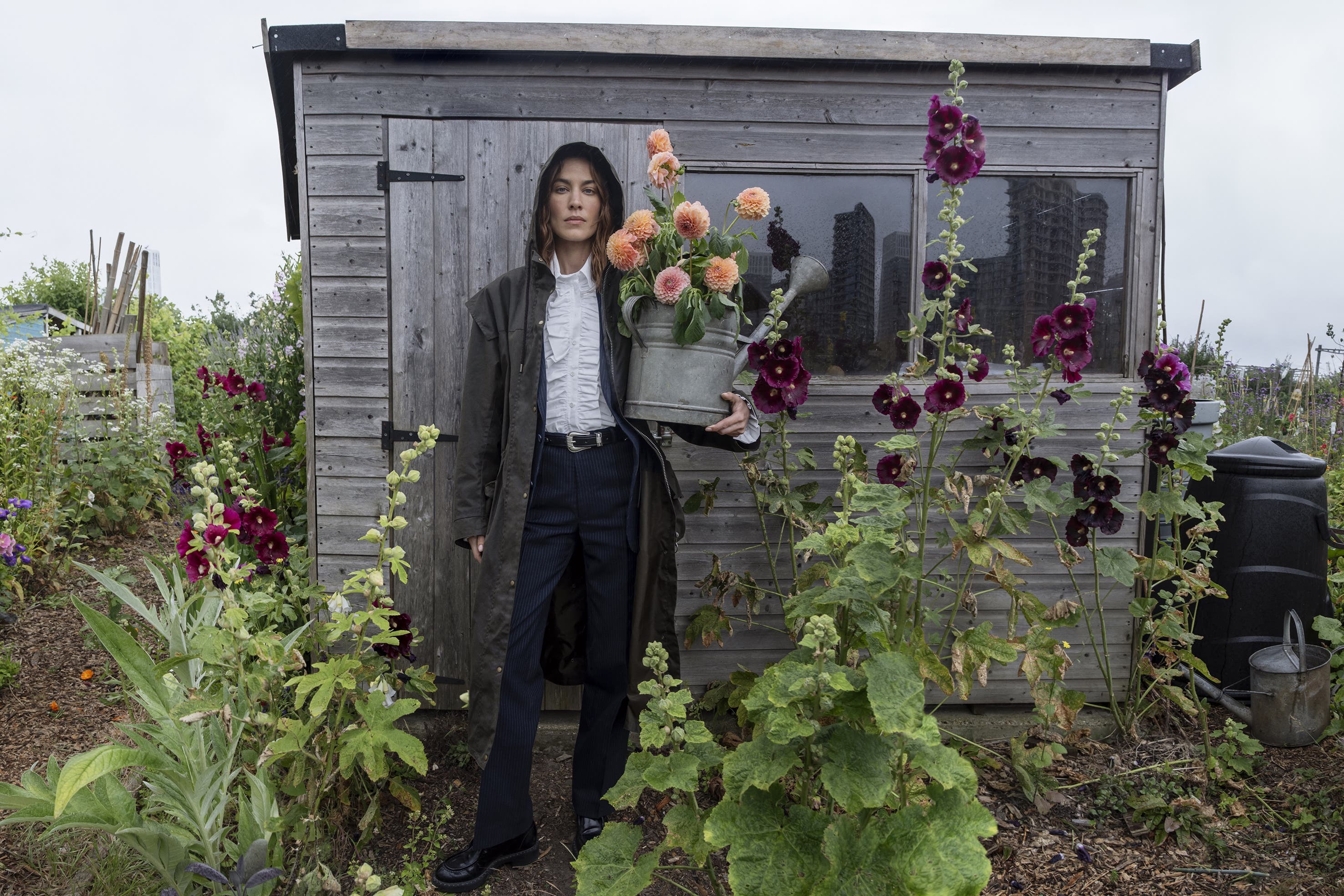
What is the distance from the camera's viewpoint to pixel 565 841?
261 cm

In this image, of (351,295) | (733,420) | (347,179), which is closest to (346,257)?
(351,295)

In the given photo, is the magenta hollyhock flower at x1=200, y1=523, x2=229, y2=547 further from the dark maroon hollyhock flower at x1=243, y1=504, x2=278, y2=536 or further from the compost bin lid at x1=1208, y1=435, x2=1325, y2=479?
the compost bin lid at x1=1208, y1=435, x2=1325, y2=479

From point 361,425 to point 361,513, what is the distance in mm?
344

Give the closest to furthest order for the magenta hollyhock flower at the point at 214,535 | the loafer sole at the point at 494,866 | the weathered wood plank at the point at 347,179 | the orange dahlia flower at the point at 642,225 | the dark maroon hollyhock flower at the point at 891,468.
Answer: the magenta hollyhock flower at the point at 214,535, the orange dahlia flower at the point at 642,225, the loafer sole at the point at 494,866, the dark maroon hollyhock flower at the point at 891,468, the weathered wood plank at the point at 347,179

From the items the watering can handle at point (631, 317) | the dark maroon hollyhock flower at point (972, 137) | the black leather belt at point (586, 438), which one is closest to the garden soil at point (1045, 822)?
the black leather belt at point (586, 438)

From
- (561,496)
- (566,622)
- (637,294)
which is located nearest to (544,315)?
(637,294)

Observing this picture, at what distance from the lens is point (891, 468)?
270cm

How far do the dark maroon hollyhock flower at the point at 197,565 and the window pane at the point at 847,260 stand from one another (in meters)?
2.13

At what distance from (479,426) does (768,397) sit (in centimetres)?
89

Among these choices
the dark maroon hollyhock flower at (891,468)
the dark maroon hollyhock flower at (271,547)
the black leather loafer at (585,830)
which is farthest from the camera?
the dark maroon hollyhock flower at (891,468)

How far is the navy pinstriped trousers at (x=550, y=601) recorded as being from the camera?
7.84 feet

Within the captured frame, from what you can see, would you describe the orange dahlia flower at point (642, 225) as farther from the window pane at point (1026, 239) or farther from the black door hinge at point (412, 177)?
the window pane at point (1026, 239)

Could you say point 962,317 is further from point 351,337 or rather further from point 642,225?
point 351,337

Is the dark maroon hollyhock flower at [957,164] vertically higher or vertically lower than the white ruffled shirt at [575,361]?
higher
